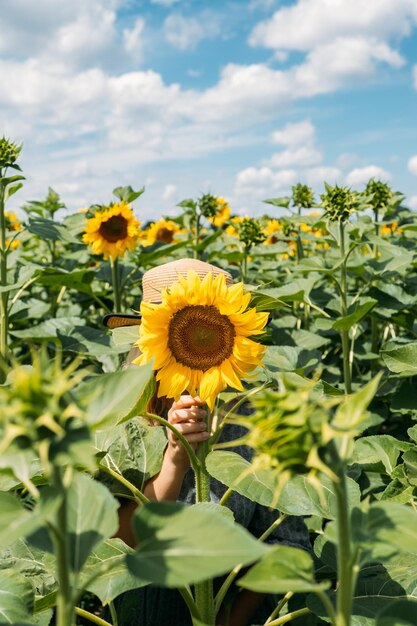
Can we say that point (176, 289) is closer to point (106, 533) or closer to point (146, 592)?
point (106, 533)

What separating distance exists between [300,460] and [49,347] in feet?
10.8

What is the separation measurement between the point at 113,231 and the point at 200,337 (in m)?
2.54

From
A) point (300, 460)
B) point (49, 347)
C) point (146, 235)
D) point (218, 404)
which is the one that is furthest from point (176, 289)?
point (146, 235)

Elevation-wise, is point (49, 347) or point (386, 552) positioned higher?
point (386, 552)

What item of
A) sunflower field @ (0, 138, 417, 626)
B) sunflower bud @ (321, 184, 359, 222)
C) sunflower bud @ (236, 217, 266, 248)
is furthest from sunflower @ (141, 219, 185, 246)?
sunflower bud @ (321, 184, 359, 222)

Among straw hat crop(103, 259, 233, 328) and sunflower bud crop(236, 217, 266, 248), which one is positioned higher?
sunflower bud crop(236, 217, 266, 248)

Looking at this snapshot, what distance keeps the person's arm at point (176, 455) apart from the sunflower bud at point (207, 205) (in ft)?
10.2

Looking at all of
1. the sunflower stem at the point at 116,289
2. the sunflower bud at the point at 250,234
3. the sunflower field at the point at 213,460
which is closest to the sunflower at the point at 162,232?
the sunflower bud at the point at 250,234

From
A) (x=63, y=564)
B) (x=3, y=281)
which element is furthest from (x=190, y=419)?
(x=3, y=281)

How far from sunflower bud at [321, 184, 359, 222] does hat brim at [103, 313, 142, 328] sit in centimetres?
117

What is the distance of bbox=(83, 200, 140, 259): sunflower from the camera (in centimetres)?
387

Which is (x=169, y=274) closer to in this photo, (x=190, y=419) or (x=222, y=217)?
(x=190, y=419)

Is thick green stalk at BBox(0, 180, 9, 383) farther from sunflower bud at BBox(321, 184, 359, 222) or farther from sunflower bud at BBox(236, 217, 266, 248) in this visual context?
sunflower bud at BBox(236, 217, 266, 248)

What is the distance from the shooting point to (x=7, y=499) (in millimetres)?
Answer: 791
